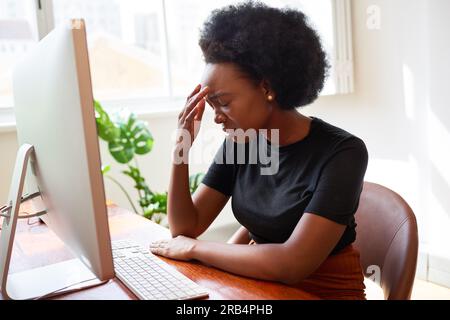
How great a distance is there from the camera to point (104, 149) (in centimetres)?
244

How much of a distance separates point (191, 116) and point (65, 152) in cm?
52

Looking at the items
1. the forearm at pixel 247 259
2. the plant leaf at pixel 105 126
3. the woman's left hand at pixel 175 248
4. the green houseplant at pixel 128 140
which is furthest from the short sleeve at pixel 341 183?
the plant leaf at pixel 105 126

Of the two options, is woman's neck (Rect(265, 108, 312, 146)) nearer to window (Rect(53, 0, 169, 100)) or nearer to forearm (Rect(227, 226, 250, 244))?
forearm (Rect(227, 226, 250, 244))

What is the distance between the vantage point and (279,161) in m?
1.18

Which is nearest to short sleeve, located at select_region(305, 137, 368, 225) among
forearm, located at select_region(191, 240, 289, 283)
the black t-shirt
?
the black t-shirt

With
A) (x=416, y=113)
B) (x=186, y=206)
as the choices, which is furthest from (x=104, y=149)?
(x=416, y=113)

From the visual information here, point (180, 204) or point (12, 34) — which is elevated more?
point (12, 34)

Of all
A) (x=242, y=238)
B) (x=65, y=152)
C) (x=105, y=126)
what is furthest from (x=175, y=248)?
(x=105, y=126)

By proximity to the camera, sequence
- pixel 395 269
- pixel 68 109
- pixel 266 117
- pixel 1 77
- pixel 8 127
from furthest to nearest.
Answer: pixel 1 77, pixel 8 127, pixel 266 117, pixel 395 269, pixel 68 109

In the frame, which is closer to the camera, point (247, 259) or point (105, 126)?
point (247, 259)

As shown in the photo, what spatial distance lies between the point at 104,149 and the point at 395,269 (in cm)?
181

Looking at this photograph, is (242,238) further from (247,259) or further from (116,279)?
(116,279)

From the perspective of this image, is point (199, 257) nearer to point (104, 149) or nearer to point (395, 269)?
point (395, 269)

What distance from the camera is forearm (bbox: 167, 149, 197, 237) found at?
1.23 metres
